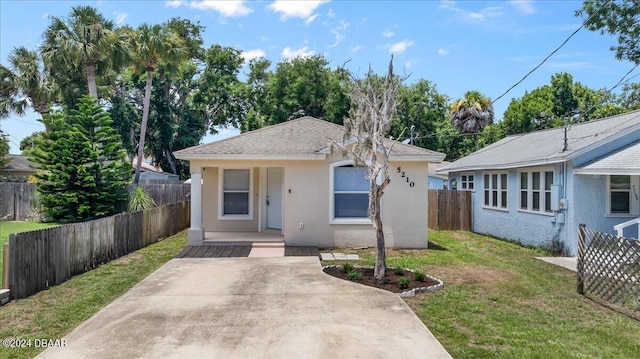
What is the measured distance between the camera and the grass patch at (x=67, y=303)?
5094mm

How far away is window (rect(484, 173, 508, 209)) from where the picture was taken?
15.0 meters

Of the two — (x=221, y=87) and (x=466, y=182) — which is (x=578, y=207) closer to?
(x=466, y=182)

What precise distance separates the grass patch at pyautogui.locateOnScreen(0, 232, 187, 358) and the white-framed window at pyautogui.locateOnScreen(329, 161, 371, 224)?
15.3 ft

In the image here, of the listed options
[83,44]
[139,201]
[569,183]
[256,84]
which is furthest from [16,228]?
[256,84]

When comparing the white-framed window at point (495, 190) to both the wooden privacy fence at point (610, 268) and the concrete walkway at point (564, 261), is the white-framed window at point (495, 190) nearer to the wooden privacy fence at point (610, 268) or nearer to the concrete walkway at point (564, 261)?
the concrete walkway at point (564, 261)

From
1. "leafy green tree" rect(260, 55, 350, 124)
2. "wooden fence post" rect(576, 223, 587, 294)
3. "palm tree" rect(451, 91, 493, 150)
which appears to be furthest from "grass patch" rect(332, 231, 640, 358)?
"palm tree" rect(451, 91, 493, 150)

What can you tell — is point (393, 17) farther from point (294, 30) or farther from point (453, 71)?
point (294, 30)

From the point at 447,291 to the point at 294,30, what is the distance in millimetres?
15620

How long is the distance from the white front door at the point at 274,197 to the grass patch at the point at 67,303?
416cm

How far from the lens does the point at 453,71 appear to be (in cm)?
1549

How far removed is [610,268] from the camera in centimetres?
666

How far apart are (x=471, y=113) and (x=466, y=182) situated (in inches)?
563

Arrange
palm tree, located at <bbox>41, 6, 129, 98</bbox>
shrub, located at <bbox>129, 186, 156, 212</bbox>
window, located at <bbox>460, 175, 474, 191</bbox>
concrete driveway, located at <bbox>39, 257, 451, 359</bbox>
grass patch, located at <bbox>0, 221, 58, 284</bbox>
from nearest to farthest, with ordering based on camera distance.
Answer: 1. concrete driveway, located at <bbox>39, 257, 451, 359</bbox>
2. grass patch, located at <bbox>0, 221, 58, 284</bbox>
3. shrub, located at <bbox>129, 186, 156, 212</bbox>
4. window, located at <bbox>460, 175, 474, 191</bbox>
5. palm tree, located at <bbox>41, 6, 129, 98</bbox>

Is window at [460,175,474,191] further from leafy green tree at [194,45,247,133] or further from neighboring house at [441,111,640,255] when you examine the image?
leafy green tree at [194,45,247,133]
